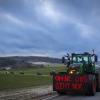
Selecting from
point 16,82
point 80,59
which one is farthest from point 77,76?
point 16,82

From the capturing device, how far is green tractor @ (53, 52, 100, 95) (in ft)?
106

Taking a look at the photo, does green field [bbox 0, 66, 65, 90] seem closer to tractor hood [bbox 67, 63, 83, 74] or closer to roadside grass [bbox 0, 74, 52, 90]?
roadside grass [bbox 0, 74, 52, 90]

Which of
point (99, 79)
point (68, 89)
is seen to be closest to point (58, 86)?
point (68, 89)

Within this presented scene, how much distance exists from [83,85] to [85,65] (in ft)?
10.9

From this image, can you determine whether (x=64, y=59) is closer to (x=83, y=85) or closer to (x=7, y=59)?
(x=83, y=85)

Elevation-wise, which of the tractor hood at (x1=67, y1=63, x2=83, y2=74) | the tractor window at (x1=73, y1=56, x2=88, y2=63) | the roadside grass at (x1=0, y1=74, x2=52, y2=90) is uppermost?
the tractor window at (x1=73, y1=56, x2=88, y2=63)

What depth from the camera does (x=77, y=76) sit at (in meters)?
32.2

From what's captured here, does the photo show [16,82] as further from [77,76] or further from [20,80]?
[77,76]

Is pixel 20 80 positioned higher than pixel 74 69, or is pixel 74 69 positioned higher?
pixel 74 69

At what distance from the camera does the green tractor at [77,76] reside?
32188 mm

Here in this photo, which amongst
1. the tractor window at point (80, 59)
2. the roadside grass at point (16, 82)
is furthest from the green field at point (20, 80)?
the tractor window at point (80, 59)

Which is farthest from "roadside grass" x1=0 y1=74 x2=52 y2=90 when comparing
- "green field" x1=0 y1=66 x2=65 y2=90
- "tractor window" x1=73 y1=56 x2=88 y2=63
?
"tractor window" x1=73 y1=56 x2=88 y2=63

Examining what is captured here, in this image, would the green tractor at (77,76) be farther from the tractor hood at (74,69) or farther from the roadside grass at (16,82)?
the roadside grass at (16,82)

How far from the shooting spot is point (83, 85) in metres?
32.2
